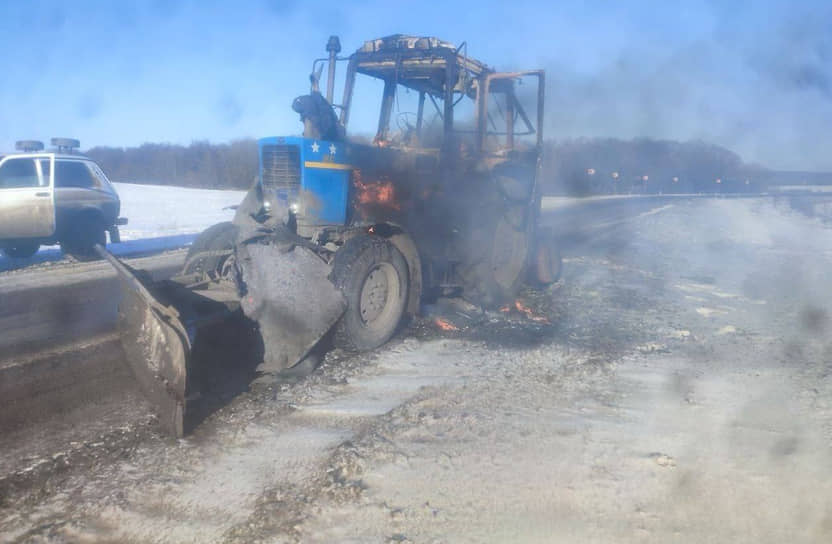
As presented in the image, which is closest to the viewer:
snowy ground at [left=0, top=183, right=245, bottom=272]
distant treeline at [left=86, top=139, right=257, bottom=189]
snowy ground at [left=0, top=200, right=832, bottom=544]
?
snowy ground at [left=0, top=200, right=832, bottom=544]

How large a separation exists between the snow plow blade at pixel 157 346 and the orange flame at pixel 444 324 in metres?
2.76

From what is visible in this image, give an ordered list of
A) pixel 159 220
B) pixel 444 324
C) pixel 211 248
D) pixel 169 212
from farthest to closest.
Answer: pixel 169 212
pixel 159 220
pixel 444 324
pixel 211 248

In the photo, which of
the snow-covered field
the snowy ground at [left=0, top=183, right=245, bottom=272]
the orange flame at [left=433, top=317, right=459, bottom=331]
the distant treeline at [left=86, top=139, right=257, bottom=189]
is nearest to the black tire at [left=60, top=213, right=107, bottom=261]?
the snowy ground at [left=0, top=183, right=245, bottom=272]

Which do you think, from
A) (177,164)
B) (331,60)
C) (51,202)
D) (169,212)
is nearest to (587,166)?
(331,60)

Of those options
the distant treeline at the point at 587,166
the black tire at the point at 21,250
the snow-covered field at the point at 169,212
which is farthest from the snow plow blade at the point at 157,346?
the snow-covered field at the point at 169,212

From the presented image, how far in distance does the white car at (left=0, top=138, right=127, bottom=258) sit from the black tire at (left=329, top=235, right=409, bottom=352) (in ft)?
29.0

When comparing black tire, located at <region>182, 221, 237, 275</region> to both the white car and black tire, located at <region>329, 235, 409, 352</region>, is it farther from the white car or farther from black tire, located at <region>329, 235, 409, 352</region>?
the white car

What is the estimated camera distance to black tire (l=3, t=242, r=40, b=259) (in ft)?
40.4

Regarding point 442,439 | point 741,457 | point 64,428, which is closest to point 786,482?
point 741,457

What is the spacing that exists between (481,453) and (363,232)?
112 inches

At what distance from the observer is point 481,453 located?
3.78 metres

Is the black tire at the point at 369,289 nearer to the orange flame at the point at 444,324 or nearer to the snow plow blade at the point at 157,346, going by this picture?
the orange flame at the point at 444,324

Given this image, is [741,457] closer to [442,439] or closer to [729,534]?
[729,534]

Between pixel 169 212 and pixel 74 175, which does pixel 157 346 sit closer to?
pixel 74 175
